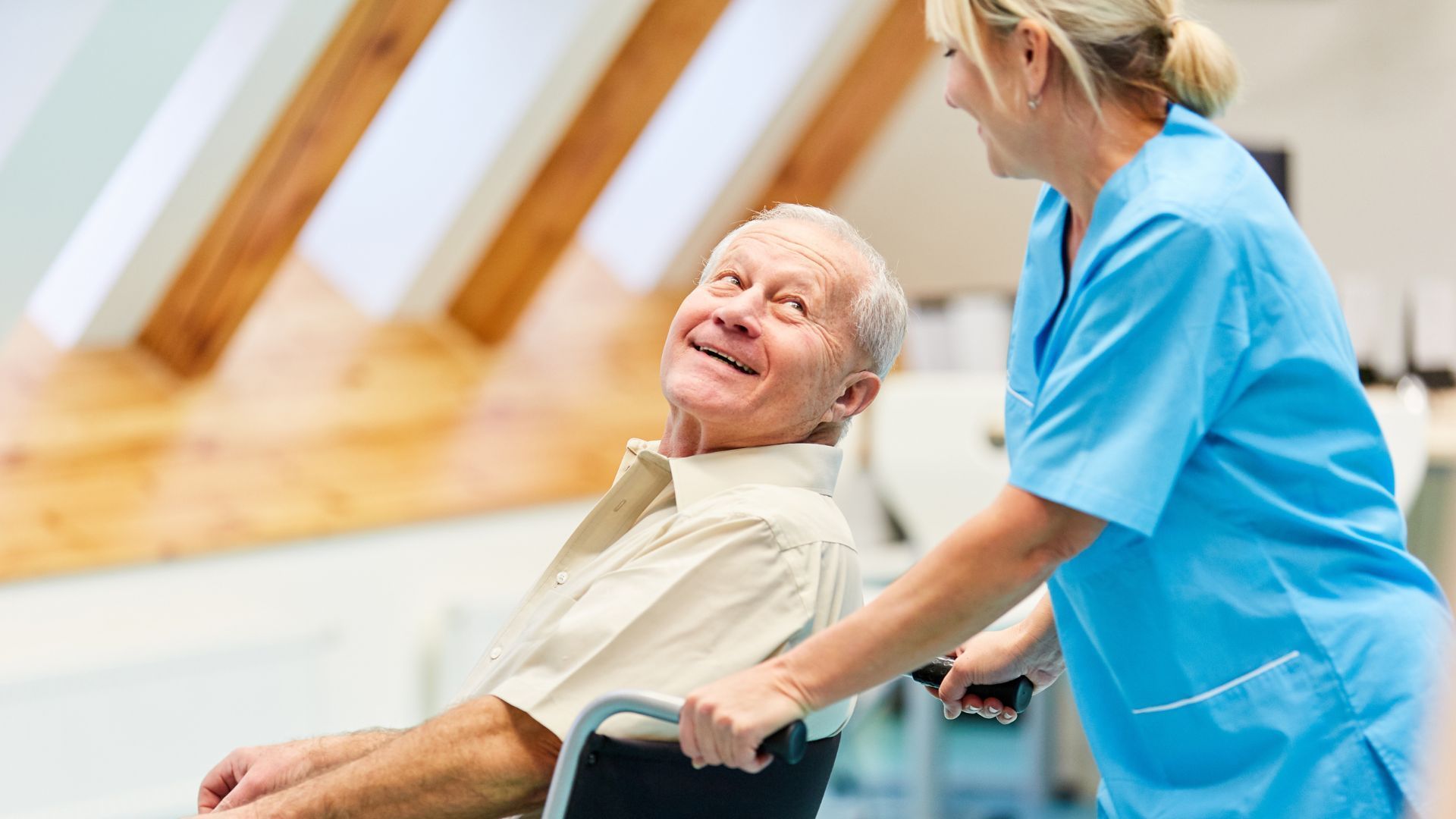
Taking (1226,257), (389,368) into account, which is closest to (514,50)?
(389,368)

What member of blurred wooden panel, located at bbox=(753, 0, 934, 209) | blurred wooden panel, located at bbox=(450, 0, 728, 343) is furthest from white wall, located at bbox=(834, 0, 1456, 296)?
blurred wooden panel, located at bbox=(450, 0, 728, 343)

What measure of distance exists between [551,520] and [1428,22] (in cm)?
234

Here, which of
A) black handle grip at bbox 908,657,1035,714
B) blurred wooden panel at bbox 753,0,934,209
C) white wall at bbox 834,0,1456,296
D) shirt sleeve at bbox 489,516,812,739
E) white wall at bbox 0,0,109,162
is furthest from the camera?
blurred wooden panel at bbox 753,0,934,209

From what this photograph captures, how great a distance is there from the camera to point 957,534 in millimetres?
1104

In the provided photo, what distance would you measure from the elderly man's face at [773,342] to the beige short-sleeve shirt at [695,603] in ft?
0.21

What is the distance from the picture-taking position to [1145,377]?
111 cm

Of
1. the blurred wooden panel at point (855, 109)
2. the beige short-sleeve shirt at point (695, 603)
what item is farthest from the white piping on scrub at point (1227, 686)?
the blurred wooden panel at point (855, 109)

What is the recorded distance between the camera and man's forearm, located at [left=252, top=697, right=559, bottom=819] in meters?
1.31

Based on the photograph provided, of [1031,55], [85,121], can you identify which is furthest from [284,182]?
[1031,55]

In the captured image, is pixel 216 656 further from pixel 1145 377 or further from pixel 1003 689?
pixel 1145 377

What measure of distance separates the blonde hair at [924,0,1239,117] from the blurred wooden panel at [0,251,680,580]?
2.14m

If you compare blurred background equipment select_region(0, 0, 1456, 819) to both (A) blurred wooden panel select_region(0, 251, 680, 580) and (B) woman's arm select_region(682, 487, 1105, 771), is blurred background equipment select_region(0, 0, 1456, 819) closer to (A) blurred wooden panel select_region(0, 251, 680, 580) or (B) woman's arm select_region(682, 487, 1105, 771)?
(A) blurred wooden panel select_region(0, 251, 680, 580)

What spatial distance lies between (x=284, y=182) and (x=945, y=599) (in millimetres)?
2196

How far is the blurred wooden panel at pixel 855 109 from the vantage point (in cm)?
429
